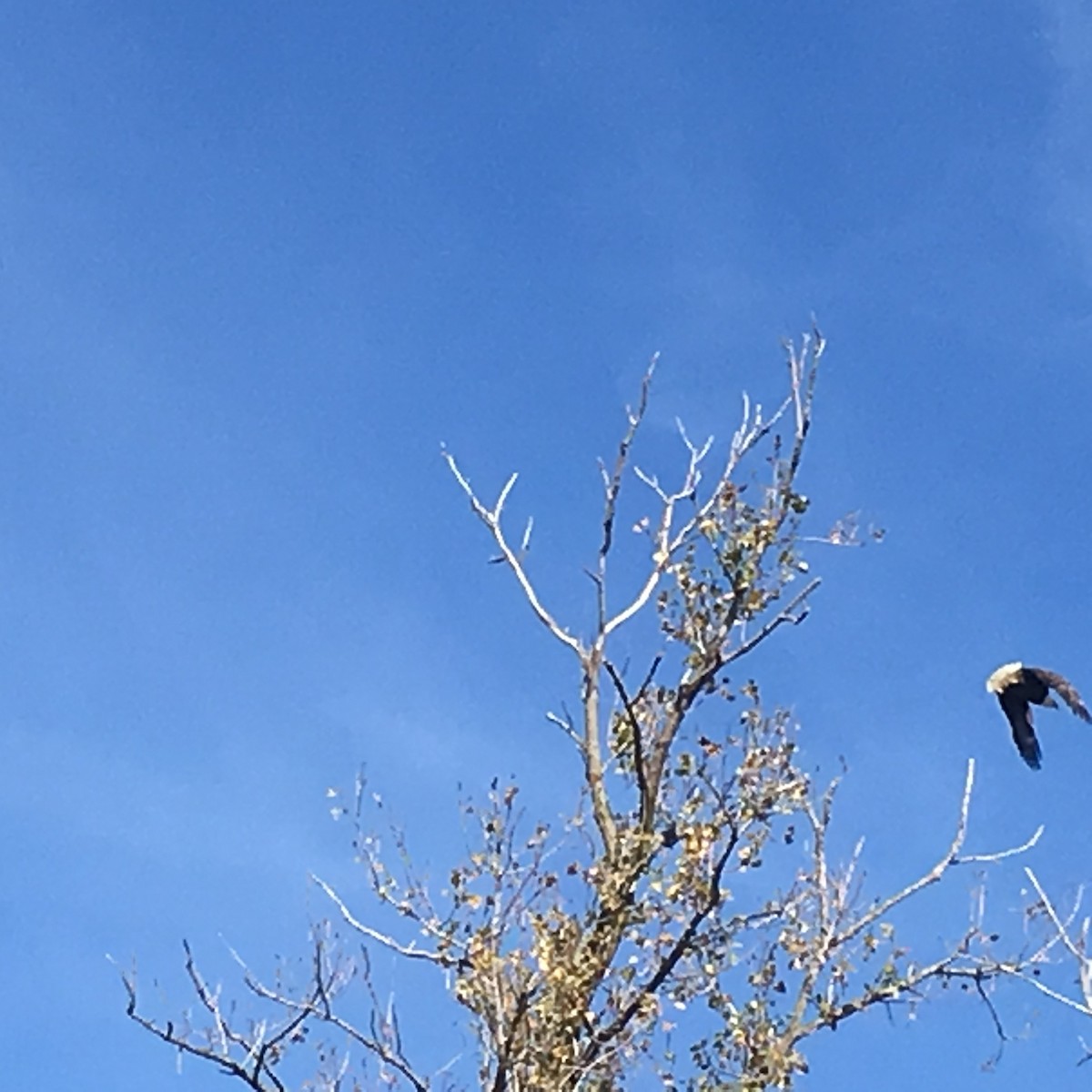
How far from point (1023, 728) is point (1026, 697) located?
0.72ft

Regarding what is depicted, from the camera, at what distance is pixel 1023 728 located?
11.5m

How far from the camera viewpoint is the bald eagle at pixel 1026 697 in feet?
37.6

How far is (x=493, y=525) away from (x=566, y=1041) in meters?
3.48

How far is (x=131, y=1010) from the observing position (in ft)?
33.0

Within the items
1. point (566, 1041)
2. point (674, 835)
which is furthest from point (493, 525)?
point (566, 1041)

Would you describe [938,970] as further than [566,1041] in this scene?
Yes

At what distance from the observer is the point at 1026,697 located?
1160 cm

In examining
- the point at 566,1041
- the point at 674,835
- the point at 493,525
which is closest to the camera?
the point at 566,1041

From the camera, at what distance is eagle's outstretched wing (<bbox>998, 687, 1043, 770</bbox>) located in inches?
453

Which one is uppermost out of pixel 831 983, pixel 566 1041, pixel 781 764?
pixel 781 764

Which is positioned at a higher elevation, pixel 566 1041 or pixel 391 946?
pixel 391 946

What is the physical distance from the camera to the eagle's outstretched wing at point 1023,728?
11.5m

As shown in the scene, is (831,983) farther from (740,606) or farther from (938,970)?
(740,606)

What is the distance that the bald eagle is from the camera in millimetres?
11461
